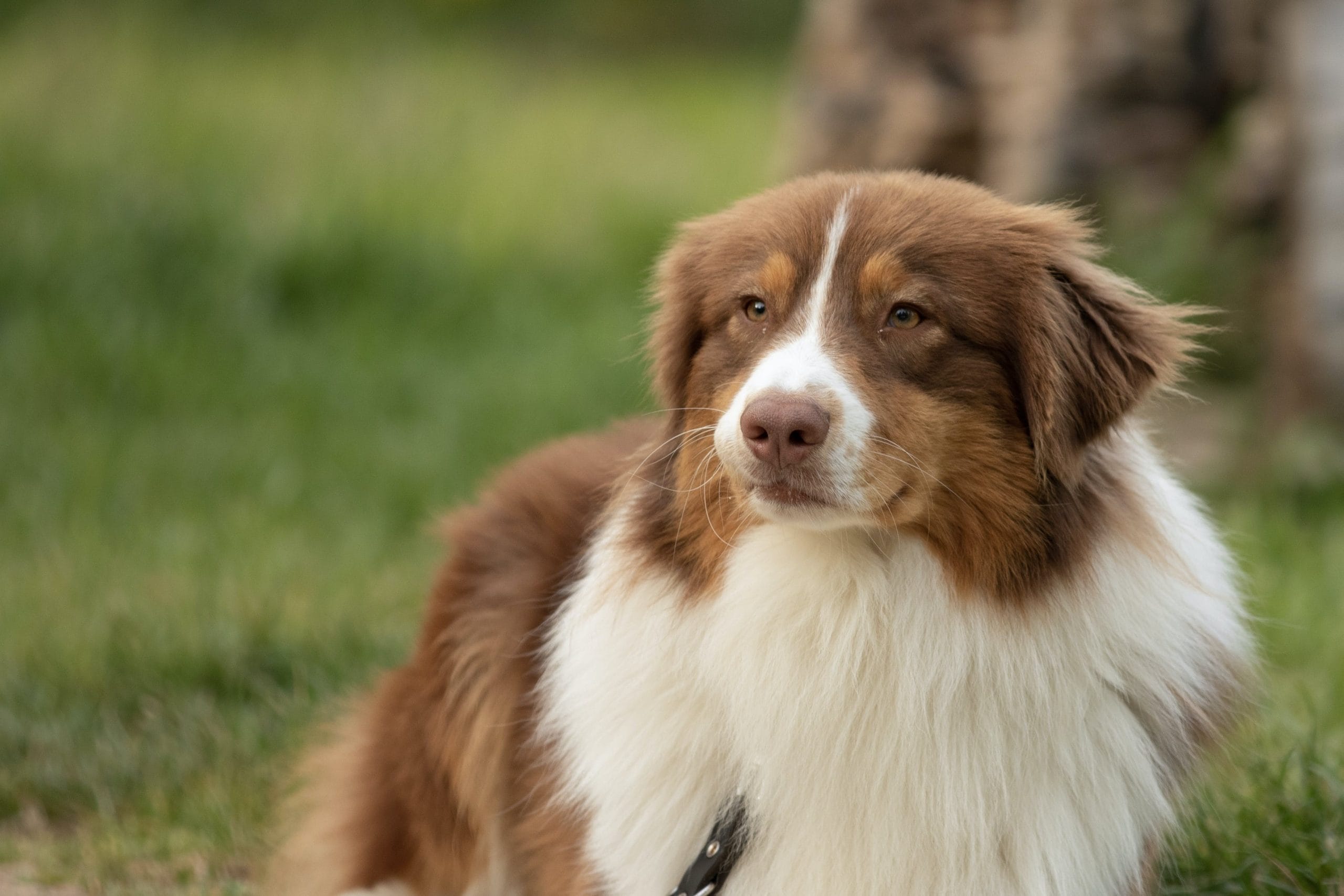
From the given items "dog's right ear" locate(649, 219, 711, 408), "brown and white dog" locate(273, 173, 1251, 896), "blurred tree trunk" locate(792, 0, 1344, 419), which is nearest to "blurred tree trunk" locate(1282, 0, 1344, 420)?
"blurred tree trunk" locate(792, 0, 1344, 419)

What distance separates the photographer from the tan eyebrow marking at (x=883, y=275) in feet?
9.29

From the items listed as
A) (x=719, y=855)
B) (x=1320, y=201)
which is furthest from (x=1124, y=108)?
(x=719, y=855)

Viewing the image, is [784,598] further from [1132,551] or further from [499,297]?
[499,297]

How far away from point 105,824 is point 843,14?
608cm

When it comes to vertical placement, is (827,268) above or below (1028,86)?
below

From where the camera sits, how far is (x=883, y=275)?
283cm

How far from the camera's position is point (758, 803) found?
117 inches

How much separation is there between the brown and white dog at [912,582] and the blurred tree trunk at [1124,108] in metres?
3.73

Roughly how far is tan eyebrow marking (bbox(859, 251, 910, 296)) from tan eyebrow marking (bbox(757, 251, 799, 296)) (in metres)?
0.15

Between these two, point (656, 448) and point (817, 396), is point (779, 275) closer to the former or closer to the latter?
point (817, 396)

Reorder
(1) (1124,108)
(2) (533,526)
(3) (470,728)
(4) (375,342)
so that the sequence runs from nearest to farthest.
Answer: (3) (470,728) → (2) (533,526) → (1) (1124,108) → (4) (375,342)

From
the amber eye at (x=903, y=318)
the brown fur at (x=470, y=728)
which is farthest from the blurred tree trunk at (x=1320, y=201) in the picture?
the amber eye at (x=903, y=318)

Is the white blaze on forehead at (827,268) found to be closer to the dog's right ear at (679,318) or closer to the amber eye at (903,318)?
the amber eye at (903,318)

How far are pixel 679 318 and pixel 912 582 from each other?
81cm
